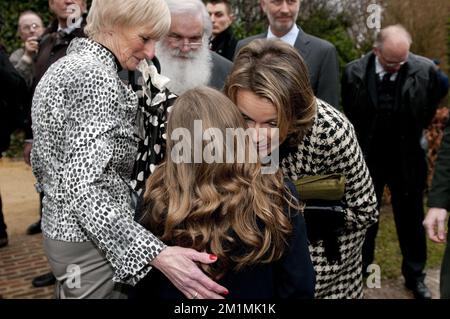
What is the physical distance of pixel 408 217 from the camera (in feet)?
14.9

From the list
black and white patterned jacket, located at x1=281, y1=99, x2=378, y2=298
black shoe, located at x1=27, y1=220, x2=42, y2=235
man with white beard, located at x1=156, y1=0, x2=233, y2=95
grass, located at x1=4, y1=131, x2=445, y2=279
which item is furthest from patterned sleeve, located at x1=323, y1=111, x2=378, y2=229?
black shoe, located at x1=27, y1=220, x2=42, y2=235

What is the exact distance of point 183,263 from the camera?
1713 mm

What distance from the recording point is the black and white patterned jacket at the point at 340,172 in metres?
2.29

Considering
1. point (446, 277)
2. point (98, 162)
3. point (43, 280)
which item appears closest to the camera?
point (98, 162)

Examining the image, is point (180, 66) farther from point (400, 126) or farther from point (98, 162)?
point (400, 126)

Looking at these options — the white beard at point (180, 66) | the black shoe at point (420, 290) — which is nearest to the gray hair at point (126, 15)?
the white beard at point (180, 66)

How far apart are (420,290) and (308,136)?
273 cm

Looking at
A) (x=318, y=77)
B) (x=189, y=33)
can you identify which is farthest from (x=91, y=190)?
(x=318, y=77)

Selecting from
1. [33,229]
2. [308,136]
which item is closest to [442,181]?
[308,136]

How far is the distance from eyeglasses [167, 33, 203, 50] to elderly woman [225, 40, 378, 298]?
111 centimetres

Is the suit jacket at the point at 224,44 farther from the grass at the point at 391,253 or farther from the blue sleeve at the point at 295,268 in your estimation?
the blue sleeve at the point at 295,268

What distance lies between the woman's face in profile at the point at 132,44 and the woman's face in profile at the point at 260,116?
16.8 inches
